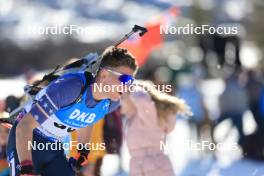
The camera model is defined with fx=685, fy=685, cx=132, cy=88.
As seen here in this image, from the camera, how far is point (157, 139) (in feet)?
19.6

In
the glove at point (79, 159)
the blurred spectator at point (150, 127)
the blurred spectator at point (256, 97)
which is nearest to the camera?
the glove at point (79, 159)

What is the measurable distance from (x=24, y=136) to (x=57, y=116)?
46 cm

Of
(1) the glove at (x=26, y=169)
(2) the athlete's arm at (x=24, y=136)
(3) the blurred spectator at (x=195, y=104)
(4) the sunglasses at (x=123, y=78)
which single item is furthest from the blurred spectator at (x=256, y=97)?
(1) the glove at (x=26, y=169)

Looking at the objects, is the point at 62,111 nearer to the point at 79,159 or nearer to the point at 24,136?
the point at 24,136

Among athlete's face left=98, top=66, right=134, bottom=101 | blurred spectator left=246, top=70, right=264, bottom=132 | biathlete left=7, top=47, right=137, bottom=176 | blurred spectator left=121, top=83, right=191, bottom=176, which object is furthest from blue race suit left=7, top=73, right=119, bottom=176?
blurred spectator left=246, top=70, right=264, bottom=132

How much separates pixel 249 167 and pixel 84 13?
2028 centimetres

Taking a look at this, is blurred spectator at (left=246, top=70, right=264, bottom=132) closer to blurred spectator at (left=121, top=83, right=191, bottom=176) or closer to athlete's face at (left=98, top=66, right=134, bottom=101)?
blurred spectator at (left=121, top=83, right=191, bottom=176)

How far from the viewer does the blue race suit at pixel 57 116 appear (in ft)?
14.2

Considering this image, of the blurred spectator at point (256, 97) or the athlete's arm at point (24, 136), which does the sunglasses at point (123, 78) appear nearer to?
the athlete's arm at point (24, 136)

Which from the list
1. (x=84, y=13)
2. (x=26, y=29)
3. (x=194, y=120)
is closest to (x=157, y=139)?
(x=194, y=120)

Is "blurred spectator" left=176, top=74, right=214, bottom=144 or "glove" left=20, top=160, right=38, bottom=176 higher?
"blurred spectator" left=176, top=74, right=214, bottom=144

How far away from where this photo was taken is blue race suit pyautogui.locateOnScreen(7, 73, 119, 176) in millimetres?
4324

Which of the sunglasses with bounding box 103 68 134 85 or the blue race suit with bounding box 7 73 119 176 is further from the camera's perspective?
the sunglasses with bounding box 103 68 134 85

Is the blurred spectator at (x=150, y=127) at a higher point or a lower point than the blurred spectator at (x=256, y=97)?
lower
